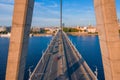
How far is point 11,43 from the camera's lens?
17.2 m

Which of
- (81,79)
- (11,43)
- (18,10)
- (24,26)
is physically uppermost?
(18,10)

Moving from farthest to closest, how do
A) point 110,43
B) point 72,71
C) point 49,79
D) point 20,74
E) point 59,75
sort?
point 72,71, point 59,75, point 49,79, point 20,74, point 110,43

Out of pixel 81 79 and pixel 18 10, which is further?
pixel 81 79

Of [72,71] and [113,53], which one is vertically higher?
[113,53]

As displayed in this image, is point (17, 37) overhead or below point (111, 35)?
below

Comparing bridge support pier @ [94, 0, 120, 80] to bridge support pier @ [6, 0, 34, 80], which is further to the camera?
bridge support pier @ [6, 0, 34, 80]

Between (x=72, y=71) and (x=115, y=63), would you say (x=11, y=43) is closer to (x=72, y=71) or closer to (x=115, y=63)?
(x=115, y=63)

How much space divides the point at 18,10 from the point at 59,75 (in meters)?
36.3

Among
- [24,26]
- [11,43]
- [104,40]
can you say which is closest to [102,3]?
[104,40]

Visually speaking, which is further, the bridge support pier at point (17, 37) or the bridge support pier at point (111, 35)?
the bridge support pier at point (17, 37)

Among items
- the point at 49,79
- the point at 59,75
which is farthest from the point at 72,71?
the point at 49,79

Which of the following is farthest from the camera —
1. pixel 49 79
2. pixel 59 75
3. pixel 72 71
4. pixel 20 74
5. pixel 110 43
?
pixel 72 71

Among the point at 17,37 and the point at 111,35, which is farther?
the point at 17,37

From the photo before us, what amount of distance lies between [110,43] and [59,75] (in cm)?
3597
